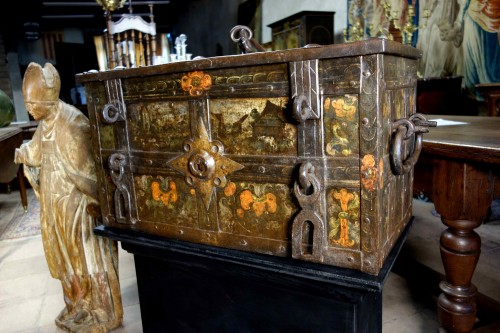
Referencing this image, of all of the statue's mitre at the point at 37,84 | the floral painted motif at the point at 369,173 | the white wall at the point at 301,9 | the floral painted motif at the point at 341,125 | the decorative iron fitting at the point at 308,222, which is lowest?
the decorative iron fitting at the point at 308,222

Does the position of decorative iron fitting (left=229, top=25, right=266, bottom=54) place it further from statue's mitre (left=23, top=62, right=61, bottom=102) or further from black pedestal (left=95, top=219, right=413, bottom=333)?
statue's mitre (left=23, top=62, right=61, bottom=102)

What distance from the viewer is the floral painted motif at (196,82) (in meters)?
1.10

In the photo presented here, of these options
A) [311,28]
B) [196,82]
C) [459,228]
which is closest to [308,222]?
[196,82]

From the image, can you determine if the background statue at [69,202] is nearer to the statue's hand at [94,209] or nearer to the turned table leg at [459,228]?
the statue's hand at [94,209]

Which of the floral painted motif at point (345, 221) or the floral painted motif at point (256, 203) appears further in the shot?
the floral painted motif at point (256, 203)

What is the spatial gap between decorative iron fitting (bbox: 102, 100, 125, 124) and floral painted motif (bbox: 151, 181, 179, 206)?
0.23 m

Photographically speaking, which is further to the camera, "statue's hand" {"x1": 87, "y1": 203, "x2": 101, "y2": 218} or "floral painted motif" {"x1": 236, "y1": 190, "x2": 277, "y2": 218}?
"statue's hand" {"x1": 87, "y1": 203, "x2": 101, "y2": 218}

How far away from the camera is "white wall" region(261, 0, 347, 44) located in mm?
6109

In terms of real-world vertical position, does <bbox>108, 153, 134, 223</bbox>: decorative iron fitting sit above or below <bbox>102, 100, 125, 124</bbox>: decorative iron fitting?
below

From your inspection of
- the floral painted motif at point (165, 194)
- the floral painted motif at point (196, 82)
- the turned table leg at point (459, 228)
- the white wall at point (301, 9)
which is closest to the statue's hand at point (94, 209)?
the floral painted motif at point (165, 194)

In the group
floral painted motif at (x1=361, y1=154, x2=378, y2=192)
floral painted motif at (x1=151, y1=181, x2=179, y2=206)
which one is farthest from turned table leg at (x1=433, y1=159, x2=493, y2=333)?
floral painted motif at (x1=151, y1=181, x2=179, y2=206)

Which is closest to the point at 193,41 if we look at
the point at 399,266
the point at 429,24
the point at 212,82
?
the point at 429,24

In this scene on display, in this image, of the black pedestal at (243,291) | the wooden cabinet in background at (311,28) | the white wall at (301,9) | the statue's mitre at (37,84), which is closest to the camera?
the black pedestal at (243,291)

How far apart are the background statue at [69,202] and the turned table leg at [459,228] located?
1358 mm
